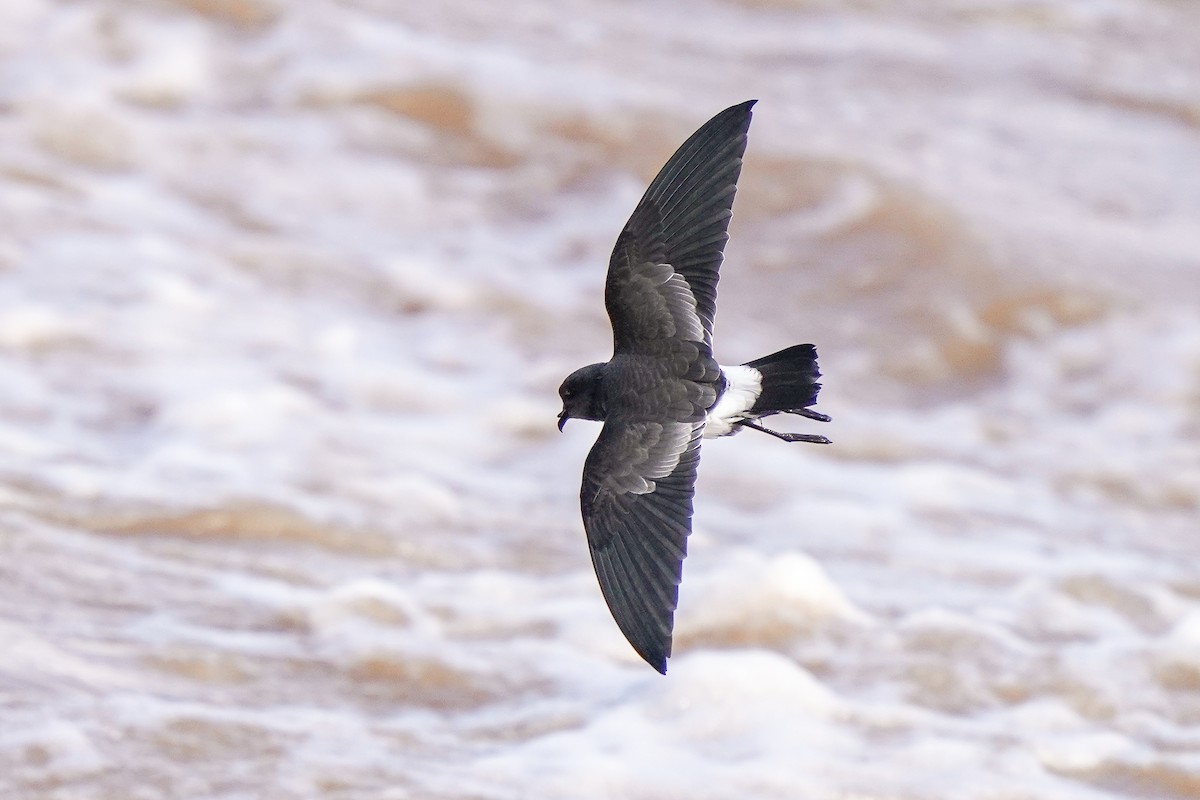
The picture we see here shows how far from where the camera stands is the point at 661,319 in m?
3.14

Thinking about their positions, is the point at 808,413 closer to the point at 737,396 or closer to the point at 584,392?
the point at 737,396

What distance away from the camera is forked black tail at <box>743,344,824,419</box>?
2941mm

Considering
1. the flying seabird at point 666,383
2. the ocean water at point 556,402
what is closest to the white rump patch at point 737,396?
the flying seabird at point 666,383

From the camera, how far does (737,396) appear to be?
3.07 m

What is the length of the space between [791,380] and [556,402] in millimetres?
3360

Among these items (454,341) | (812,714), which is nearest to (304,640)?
(812,714)

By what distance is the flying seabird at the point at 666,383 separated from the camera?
2.97 metres

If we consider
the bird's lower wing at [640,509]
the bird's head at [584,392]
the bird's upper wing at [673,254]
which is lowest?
the bird's lower wing at [640,509]

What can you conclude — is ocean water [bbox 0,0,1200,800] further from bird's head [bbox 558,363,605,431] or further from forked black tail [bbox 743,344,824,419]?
forked black tail [bbox 743,344,824,419]

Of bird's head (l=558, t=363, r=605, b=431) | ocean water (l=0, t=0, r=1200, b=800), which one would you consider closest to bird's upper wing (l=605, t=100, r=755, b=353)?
bird's head (l=558, t=363, r=605, b=431)

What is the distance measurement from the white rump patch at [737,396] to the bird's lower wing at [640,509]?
4cm

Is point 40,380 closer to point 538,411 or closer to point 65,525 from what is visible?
point 65,525

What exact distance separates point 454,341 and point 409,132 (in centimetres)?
202

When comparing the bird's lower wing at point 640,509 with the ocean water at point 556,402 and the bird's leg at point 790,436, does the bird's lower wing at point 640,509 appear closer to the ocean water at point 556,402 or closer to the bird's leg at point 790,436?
the bird's leg at point 790,436
